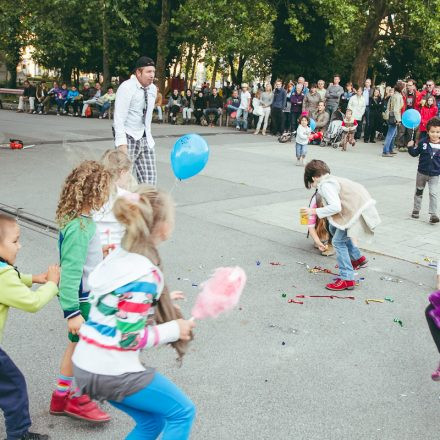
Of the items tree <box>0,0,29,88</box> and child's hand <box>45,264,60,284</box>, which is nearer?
child's hand <box>45,264,60,284</box>

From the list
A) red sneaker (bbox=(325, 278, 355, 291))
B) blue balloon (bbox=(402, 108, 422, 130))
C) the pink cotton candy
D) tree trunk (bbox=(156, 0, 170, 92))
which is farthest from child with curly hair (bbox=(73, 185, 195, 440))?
tree trunk (bbox=(156, 0, 170, 92))

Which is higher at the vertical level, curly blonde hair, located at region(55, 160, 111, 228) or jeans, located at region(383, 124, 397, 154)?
curly blonde hair, located at region(55, 160, 111, 228)

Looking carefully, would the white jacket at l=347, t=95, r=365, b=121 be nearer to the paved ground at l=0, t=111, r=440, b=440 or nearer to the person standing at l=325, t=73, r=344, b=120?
the person standing at l=325, t=73, r=344, b=120

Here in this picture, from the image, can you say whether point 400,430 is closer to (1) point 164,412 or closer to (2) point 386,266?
(1) point 164,412

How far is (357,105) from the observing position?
758 inches

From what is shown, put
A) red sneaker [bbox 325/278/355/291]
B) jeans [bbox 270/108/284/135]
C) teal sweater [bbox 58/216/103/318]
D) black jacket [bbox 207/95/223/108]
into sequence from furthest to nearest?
black jacket [bbox 207/95/223/108] < jeans [bbox 270/108/284/135] < red sneaker [bbox 325/278/355/291] < teal sweater [bbox 58/216/103/318]

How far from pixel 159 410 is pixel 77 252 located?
108 centimetres

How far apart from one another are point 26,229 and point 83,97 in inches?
837

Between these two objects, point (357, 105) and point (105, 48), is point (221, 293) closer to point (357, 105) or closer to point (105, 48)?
point (357, 105)

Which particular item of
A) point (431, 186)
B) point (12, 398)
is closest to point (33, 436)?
point (12, 398)

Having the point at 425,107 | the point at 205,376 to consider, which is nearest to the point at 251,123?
the point at 425,107

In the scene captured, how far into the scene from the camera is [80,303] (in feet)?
11.6

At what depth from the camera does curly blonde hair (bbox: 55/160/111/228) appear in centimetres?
338

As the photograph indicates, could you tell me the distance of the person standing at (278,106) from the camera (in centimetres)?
2114
